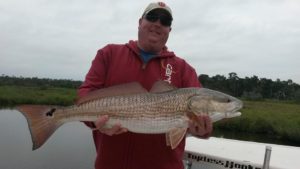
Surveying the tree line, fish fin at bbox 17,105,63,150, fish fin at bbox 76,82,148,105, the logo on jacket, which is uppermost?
the tree line

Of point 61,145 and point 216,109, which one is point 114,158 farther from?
point 61,145

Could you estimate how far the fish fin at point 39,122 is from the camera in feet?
11.6

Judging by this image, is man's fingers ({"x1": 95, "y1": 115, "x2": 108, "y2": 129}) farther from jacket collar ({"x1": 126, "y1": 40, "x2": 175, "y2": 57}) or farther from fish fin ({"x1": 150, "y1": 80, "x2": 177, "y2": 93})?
jacket collar ({"x1": 126, "y1": 40, "x2": 175, "y2": 57})

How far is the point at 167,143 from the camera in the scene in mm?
3633

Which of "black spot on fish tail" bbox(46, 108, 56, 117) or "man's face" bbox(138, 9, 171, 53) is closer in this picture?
"black spot on fish tail" bbox(46, 108, 56, 117)

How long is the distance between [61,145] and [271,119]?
18047 millimetres

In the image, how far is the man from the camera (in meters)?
3.92

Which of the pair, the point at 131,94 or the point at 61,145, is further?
the point at 61,145

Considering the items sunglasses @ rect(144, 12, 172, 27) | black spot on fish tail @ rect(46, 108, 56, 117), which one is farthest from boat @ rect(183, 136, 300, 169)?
black spot on fish tail @ rect(46, 108, 56, 117)

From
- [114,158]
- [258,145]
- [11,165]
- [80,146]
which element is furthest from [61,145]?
[114,158]

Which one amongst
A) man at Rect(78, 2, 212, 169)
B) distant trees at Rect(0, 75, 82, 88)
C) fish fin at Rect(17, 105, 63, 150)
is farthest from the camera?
distant trees at Rect(0, 75, 82, 88)

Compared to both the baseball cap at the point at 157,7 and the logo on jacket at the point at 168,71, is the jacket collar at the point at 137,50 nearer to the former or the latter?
the logo on jacket at the point at 168,71

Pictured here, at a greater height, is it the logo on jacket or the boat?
the logo on jacket

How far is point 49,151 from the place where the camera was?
22.0 meters
